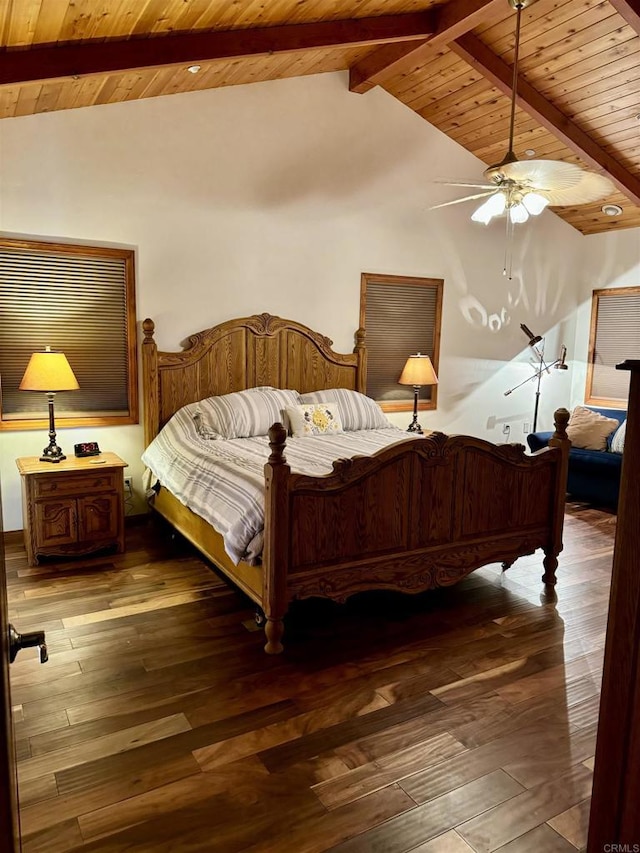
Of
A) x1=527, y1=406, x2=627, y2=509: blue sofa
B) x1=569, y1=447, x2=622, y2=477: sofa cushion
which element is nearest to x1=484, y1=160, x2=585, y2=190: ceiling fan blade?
x1=527, y1=406, x2=627, y2=509: blue sofa

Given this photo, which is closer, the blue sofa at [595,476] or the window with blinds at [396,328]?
the blue sofa at [595,476]

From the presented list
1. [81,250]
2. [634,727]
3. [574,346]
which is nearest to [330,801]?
[634,727]

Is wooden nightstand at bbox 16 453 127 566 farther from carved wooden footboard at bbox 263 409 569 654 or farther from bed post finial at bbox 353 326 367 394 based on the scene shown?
bed post finial at bbox 353 326 367 394

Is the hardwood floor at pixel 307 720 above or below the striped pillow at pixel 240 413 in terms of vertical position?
below

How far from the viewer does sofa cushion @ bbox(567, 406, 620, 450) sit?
18.2ft

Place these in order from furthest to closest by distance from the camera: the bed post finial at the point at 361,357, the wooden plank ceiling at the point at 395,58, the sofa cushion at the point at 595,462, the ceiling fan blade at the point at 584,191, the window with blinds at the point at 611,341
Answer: the window with blinds at the point at 611,341, the bed post finial at the point at 361,357, the sofa cushion at the point at 595,462, the ceiling fan blade at the point at 584,191, the wooden plank ceiling at the point at 395,58

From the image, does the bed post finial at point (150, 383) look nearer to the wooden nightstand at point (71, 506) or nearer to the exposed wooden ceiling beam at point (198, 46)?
the wooden nightstand at point (71, 506)

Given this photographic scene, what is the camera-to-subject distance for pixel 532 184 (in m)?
3.49

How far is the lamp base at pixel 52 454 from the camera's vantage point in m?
3.99

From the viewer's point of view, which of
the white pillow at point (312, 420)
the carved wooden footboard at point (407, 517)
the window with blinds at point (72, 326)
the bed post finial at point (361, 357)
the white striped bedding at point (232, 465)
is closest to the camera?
the carved wooden footboard at point (407, 517)

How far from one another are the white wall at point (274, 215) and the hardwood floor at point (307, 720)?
1968mm

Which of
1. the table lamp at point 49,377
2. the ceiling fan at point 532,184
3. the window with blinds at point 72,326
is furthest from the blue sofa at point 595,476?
the table lamp at point 49,377

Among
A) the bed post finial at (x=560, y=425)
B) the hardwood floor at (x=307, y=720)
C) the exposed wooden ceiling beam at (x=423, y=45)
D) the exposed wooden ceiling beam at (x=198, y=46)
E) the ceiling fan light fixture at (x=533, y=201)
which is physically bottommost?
the hardwood floor at (x=307, y=720)

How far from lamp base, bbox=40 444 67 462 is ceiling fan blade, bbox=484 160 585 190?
3165 mm
